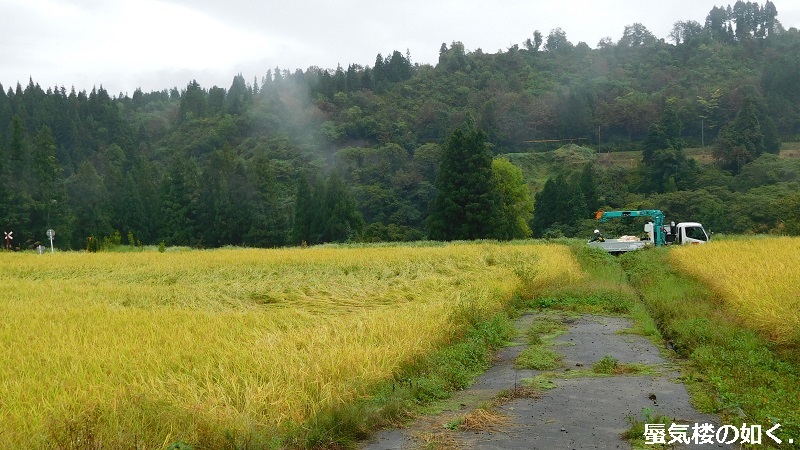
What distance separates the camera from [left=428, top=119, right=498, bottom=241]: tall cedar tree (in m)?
40.2

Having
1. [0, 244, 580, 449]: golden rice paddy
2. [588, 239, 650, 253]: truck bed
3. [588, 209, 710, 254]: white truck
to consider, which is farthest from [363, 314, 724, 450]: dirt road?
[588, 209, 710, 254]: white truck

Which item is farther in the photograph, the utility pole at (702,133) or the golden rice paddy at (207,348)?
the utility pole at (702,133)

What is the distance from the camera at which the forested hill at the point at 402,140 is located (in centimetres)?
5584

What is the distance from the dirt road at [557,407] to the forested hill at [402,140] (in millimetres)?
37647

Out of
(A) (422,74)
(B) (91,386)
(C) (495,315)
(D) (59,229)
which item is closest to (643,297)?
(C) (495,315)

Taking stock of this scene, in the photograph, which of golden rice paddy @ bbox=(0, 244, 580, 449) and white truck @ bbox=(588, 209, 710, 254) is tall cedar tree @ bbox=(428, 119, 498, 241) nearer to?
white truck @ bbox=(588, 209, 710, 254)

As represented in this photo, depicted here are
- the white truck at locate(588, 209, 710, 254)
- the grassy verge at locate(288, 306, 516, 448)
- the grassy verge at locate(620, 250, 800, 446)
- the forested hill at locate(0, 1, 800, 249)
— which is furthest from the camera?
the forested hill at locate(0, 1, 800, 249)

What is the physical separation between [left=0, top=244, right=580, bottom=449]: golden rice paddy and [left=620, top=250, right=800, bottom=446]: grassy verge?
289 cm

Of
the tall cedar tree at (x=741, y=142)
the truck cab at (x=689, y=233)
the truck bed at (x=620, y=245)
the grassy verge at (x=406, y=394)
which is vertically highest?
the tall cedar tree at (x=741, y=142)

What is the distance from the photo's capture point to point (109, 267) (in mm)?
20953

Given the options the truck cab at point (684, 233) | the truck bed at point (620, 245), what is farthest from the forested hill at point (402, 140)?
the truck bed at point (620, 245)

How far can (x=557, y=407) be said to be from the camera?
21.1 feet

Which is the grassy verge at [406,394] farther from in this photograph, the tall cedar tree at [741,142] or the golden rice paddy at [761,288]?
the tall cedar tree at [741,142]

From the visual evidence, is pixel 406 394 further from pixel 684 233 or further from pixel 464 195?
pixel 464 195
